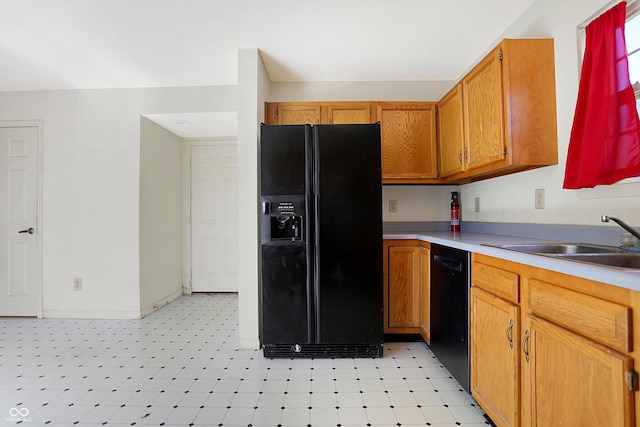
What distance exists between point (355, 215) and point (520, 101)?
1.21 metres

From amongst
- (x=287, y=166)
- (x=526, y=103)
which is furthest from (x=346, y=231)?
(x=526, y=103)

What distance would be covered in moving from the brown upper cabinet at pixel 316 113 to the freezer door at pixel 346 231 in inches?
22.1

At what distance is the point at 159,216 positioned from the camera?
3338mm

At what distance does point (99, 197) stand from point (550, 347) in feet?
12.1

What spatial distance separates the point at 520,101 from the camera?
5.44 ft

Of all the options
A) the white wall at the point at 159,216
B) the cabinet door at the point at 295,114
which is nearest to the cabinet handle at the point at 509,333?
the cabinet door at the point at 295,114

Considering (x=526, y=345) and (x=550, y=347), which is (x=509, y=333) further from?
(x=550, y=347)

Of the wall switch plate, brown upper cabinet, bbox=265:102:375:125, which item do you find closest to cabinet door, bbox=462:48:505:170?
the wall switch plate

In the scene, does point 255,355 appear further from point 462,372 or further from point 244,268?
point 462,372

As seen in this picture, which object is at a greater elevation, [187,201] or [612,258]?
[187,201]

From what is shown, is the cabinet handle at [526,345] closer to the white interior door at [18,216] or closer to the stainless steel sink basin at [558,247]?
the stainless steel sink basin at [558,247]

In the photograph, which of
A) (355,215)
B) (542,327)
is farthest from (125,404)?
(542,327)

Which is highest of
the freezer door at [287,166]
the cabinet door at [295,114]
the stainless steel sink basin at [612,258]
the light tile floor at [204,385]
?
the cabinet door at [295,114]

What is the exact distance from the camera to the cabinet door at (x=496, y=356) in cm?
119
